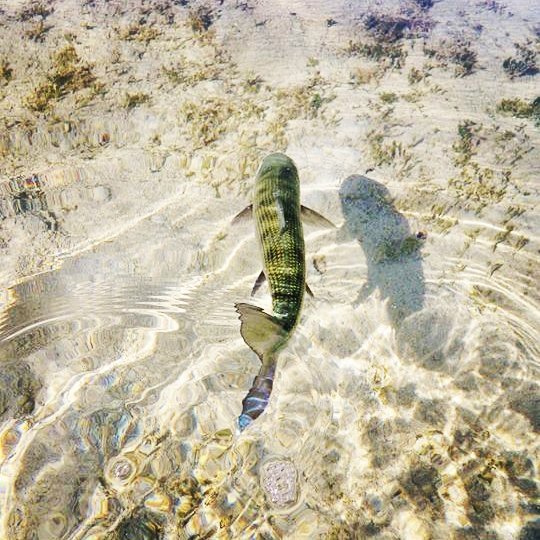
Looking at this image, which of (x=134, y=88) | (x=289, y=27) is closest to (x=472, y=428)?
(x=134, y=88)

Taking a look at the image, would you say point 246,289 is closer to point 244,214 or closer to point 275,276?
point 244,214

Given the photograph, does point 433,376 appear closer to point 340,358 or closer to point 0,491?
point 340,358

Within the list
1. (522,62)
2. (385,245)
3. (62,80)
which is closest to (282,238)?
(385,245)

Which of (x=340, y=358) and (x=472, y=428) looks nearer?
(x=472, y=428)

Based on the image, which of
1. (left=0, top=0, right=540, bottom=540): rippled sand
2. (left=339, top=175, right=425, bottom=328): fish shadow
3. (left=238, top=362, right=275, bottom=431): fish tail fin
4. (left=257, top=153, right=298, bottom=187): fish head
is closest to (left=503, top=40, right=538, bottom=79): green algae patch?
(left=0, top=0, right=540, bottom=540): rippled sand

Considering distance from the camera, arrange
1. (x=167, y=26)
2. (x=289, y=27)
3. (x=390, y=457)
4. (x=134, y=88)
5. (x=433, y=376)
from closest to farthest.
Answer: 1. (x=390, y=457)
2. (x=433, y=376)
3. (x=134, y=88)
4. (x=167, y=26)
5. (x=289, y=27)
